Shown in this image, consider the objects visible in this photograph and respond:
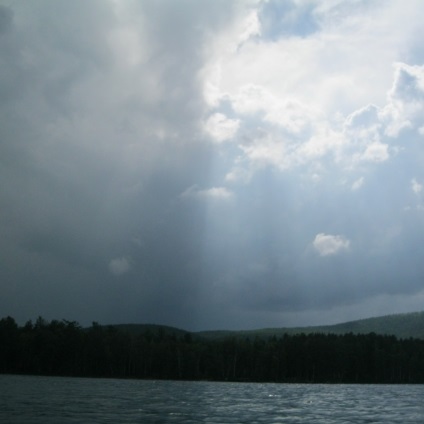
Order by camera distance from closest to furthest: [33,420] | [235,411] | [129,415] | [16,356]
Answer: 1. [33,420]
2. [129,415]
3. [235,411]
4. [16,356]

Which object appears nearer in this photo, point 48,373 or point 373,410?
point 373,410

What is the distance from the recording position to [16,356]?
19912 centimetres

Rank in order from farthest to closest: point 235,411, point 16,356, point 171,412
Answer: point 16,356 < point 235,411 < point 171,412

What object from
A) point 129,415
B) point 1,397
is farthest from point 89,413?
point 1,397

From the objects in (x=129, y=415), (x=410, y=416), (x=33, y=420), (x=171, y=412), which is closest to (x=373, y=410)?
(x=410, y=416)

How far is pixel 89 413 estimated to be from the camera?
6366cm

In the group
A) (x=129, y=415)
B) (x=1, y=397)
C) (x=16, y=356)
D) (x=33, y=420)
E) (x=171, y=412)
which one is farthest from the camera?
(x=16, y=356)

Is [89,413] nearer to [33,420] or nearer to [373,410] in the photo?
[33,420]

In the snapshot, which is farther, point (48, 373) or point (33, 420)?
point (48, 373)

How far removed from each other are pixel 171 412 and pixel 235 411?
8.50 m

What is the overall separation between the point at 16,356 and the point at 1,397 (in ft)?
405

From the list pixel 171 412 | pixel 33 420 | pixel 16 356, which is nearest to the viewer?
pixel 33 420

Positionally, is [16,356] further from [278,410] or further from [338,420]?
[338,420]

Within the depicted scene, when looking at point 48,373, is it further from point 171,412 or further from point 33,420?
point 33,420
